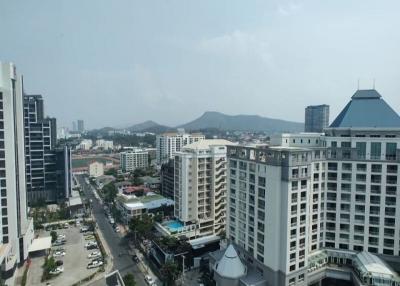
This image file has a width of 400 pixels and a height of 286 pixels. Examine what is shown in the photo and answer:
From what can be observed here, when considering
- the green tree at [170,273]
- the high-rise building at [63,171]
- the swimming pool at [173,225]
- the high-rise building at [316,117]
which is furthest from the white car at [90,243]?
the high-rise building at [316,117]

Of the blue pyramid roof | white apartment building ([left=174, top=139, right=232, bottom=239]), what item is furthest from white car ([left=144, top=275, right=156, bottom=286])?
the blue pyramid roof

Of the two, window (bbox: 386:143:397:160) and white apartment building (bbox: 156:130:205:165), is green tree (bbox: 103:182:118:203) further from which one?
window (bbox: 386:143:397:160)

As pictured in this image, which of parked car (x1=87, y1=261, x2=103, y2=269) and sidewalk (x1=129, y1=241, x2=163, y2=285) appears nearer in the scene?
sidewalk (x1=129, y1=241, x2=163, y2=285)

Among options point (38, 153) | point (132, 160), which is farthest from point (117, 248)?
point (132, 160)

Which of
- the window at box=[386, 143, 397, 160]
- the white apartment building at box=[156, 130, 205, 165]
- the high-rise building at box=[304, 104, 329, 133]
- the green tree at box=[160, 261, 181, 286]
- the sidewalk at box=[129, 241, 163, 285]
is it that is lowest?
the sidewalk at box=[129, 241, 163, 285]

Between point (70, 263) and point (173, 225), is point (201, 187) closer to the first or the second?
point (173, 225)

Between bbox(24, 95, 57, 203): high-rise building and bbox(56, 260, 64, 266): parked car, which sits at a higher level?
bbox(24, 95, 57, 203): high-rise building

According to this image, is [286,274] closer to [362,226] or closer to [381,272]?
[381,272]

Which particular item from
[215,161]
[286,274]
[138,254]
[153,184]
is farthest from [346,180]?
[153,184]
